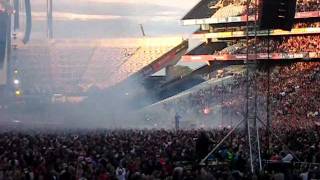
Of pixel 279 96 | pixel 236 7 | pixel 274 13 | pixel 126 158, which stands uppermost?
pixel 236 7

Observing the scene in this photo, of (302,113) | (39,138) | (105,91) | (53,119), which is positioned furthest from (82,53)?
(39,138)

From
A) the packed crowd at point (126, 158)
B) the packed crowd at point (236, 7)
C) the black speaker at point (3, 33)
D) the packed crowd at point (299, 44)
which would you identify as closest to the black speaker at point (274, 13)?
the packed crowd at point (126, 158)

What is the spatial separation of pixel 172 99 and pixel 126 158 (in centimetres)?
4320

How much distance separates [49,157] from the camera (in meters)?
17.8

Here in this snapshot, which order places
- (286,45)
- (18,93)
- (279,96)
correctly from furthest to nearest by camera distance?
(18,93) → (286,45) → (279,96)

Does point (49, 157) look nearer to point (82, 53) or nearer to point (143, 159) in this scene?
point (143, 159)

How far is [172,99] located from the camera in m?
60.3

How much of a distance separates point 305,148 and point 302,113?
22619 mm

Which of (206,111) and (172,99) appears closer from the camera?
(206,111)

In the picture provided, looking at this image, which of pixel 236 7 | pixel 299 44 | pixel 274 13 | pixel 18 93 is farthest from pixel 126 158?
pixel 236 7

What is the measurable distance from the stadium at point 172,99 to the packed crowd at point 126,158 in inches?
2.1

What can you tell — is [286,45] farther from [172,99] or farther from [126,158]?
[126,158]

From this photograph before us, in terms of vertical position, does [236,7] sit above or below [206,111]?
above

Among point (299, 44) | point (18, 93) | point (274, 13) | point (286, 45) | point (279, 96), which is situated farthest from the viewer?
point (18, 93)
